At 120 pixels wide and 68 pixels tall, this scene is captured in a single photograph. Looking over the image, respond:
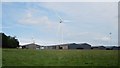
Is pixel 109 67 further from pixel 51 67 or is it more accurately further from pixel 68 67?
pixel 51 67

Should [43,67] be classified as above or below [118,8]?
below

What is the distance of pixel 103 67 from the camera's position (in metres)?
19.1

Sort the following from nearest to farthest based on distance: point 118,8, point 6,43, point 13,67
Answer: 1. point 13,67
2. point 118,8
3. point 6,43

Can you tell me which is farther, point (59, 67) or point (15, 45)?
point (15, 45)

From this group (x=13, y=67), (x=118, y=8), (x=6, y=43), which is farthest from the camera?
(x=6, y=43)

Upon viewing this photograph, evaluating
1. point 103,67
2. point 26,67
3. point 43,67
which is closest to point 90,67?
point 103,67

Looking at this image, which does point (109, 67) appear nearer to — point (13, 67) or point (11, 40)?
point (13, 67)

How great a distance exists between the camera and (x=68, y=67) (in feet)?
63.2

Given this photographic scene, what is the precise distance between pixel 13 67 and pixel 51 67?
2761 millimetres

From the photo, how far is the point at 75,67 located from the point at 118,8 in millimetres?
10868

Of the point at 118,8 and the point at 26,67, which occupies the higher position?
the point at 118,8

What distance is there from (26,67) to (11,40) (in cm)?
7013

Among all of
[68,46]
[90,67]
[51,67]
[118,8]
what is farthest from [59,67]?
[68,46]

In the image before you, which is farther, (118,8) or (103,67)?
(118,8)
